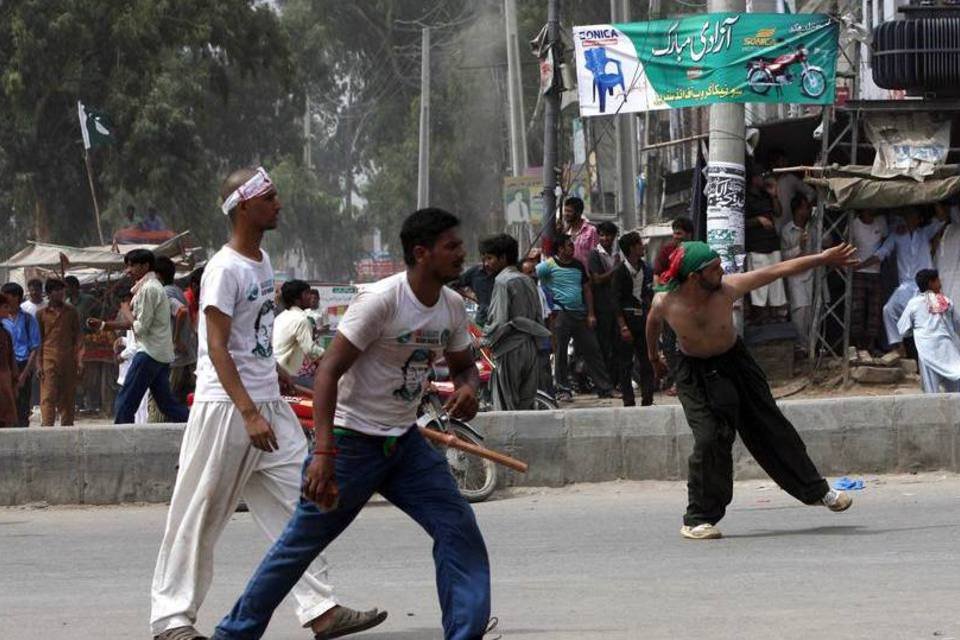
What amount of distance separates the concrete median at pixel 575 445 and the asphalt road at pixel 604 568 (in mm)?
156

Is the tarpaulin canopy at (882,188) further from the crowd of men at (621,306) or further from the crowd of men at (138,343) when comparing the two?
the crowd of men at (138,343)

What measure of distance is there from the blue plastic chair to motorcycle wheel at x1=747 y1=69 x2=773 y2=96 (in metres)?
1.35

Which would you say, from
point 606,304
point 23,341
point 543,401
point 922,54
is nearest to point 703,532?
point 543,401

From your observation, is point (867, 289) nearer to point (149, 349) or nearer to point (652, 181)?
point (149, 349)

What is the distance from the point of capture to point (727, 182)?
15.3 meters

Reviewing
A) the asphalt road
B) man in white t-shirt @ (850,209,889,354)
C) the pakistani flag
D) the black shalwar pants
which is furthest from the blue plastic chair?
the pakistani flag

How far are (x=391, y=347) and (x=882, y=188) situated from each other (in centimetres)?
1077

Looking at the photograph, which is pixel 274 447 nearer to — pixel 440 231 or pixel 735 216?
pixel 440 231

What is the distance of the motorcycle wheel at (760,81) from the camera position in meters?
15.5

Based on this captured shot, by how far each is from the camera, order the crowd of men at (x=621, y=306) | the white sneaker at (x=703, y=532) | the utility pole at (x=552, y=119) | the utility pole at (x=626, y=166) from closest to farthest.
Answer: the white sneaker at (x=703, y=532), the crowd of men at (x=621, y=306), the utility pole at (x=552, y=119), the utility pole at (x=626, y=166)

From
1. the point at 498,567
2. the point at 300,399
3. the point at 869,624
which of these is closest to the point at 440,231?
the point at 869,624

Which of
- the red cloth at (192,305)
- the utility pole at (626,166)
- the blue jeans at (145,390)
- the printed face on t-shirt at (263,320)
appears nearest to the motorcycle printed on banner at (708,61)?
the red cloth at (192,305)

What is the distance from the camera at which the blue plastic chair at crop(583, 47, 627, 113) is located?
16359 millimetres

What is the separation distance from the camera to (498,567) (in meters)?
8.41
